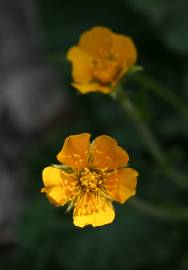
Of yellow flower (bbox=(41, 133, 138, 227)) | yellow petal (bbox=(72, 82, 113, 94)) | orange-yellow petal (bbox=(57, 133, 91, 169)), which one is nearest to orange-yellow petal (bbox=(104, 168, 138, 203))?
yellow flower (bbox=(41, 133, 138, 227))

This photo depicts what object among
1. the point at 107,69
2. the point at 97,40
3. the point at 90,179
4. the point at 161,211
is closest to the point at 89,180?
the point at 90,179

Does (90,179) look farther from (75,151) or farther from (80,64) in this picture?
(80,64)

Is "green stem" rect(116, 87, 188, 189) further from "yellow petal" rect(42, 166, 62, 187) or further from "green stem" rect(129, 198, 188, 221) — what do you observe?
"yellow petal" rect(42, 166, 62, 187)

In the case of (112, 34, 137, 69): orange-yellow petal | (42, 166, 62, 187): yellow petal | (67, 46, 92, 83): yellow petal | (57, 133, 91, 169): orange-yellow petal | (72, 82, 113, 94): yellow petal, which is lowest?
(42, 166, 62, 187): yellow petal

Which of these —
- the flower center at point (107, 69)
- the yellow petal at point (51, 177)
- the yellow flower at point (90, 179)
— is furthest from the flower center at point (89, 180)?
the flower center at point (107, 69)

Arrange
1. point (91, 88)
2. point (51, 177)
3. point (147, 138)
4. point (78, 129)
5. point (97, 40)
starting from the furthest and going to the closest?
point (78, 129) → point (147, 138) → point (97, 40) → point (91, 88) → point (51, 177)

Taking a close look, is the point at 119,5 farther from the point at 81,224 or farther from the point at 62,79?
the point at 81,224
